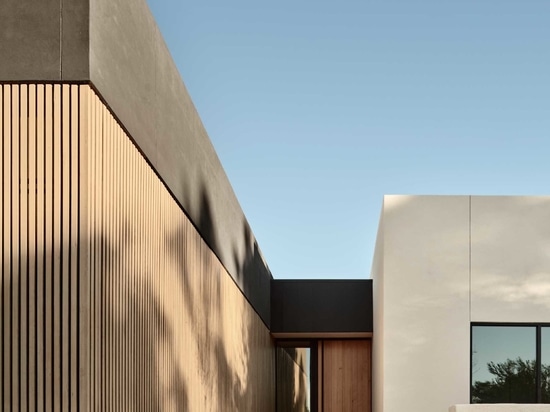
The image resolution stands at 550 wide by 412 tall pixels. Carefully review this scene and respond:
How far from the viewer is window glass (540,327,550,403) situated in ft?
28.0

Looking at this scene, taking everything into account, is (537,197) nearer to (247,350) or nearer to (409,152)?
(247,350)

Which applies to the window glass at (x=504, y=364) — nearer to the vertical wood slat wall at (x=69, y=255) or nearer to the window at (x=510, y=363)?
the window at (x=510, y=363)

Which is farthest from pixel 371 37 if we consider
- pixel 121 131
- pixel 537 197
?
pixel 121 131

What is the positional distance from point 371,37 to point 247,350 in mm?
9387

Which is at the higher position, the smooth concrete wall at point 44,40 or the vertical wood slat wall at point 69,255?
the smooth concrete wall at point 44,40

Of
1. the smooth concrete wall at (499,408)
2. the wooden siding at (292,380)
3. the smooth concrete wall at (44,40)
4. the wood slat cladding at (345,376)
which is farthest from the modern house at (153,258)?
the wooden siding at (292,380)

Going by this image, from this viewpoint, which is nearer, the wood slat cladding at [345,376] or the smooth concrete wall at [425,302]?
the smooth concrete wall at [425,302]

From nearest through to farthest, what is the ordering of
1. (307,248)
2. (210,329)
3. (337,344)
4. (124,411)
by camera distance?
Answer: (124,411)
(210,329)
(337,344)
(307,248)

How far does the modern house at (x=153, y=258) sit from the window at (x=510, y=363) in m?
0.02

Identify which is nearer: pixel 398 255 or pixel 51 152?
pixel 51 152

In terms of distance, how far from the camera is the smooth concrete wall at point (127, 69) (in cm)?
269

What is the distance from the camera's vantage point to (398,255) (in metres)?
8.69

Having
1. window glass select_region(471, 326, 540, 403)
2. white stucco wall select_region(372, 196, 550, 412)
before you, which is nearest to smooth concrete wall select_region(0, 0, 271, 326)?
white stucco wall select_region(372, 196, 550, 412)

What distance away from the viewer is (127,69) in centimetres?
318
